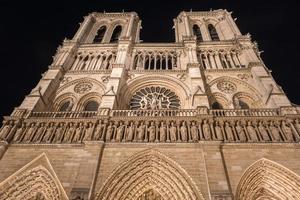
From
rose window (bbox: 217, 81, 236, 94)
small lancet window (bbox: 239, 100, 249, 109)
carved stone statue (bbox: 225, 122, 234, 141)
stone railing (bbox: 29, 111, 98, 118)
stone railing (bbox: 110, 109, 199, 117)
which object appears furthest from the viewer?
rose window (bbox: 217, 81, 236, 94)

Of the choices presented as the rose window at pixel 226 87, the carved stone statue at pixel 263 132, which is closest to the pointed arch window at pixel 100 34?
the rose window at pixel 226 87

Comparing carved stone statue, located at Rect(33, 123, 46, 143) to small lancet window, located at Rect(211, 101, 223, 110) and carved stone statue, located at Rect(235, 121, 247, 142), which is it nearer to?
carved stone statue, located at Rect(235, 121, 247, 142)

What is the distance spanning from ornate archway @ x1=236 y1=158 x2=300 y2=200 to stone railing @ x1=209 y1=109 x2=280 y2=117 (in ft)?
8.41

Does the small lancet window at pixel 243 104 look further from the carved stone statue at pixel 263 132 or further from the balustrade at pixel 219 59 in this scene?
the carved stone statue at pixel 263 132

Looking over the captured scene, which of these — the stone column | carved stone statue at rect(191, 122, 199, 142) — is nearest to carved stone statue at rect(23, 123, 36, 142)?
carved stone statue at rect(191, 122, 199, 142)

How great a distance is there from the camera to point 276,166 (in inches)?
346

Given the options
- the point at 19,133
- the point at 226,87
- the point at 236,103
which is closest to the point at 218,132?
the point at 236,103

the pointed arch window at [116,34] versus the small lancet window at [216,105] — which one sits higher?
the pointed arch window at [116,34]

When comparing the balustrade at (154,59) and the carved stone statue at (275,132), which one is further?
the balustrade at (154,59)

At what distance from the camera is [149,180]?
921cm

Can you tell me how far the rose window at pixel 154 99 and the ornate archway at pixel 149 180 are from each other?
4.29 m

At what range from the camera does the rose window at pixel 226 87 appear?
45.2 ft

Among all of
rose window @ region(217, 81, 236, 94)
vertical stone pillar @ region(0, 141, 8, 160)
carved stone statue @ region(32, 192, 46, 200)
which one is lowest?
carved stone statue @ region(32, 192, 46, 200)

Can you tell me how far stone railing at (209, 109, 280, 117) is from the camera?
10.7 m
